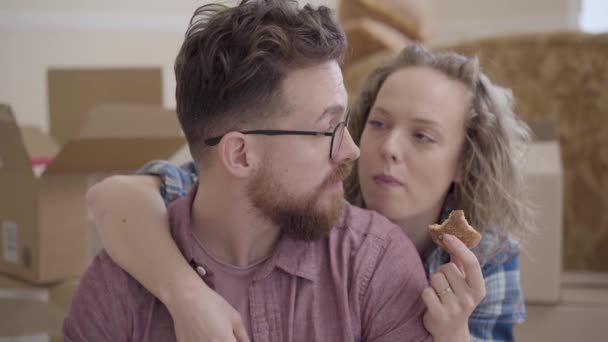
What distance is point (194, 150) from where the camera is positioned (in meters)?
1.34

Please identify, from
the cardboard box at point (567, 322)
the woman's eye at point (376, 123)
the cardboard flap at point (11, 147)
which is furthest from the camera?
the cardboard box at point (567, 322)

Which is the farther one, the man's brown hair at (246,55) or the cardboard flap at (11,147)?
the cardboard flap at (11,147)

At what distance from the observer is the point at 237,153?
1268mm

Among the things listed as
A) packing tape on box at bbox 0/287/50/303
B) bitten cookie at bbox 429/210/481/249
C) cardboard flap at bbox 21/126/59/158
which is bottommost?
packing tape on box at bbox 0/287/50/303

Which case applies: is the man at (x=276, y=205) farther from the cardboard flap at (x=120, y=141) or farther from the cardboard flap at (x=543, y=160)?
the cardboard flap at (x=543, y=160)

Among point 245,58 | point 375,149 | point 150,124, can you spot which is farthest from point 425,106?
point 150,124

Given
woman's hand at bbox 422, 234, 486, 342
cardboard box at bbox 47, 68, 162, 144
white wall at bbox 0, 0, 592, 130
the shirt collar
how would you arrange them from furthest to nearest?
white wall at bbox 0, 0, 592, 130 → cardboard box at bbox 47, 68, 162, 144 → the shirt collar → woman's hand at bbox 422, 234, 486, 342

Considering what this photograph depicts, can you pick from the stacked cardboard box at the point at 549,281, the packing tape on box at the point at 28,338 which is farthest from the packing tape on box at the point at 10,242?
the stacked cardboard box at the point at 549,281

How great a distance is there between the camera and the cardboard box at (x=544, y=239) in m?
1.77

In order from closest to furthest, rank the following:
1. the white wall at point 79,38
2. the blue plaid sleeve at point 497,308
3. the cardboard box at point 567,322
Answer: the blue plaid sleeve at point 497,308, the cardboard box at point 567,322, the white wall at point 79,38

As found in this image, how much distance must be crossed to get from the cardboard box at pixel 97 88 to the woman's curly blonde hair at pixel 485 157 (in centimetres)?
114

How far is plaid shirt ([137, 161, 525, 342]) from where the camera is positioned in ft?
4.82

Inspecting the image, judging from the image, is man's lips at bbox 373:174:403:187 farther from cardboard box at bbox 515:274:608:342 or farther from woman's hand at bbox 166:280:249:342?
cardboard box at bbox 515:274:608:342

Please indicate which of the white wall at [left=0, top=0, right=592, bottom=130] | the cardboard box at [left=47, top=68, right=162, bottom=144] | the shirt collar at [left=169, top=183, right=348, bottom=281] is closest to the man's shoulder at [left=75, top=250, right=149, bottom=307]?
the shirt collar at [left=169, top=183, right=348, bottom=281]
